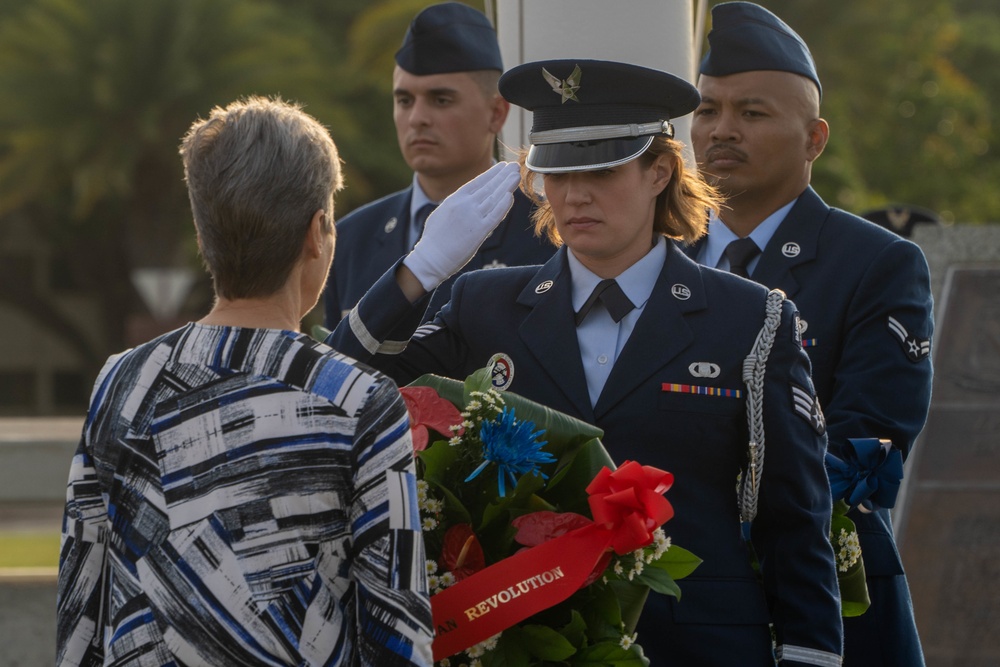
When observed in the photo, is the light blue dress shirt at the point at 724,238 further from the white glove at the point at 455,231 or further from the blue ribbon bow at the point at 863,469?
the white glove at the point at 455,231

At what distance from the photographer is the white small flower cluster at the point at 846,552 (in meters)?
3.00

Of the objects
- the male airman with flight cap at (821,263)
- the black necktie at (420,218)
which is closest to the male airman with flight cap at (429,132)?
the black necktie at (420,218)

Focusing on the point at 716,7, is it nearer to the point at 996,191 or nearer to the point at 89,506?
the point at 89,506

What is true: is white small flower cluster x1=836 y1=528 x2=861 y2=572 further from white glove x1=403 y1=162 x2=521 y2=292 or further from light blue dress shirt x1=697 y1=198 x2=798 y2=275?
white glove x1=403 y1=162 x2=521 y2=292

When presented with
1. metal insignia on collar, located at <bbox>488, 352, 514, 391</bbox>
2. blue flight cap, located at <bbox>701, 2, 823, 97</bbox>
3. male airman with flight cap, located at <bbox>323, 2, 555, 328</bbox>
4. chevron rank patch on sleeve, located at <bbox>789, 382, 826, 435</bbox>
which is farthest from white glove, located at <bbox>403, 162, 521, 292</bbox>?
male airman with flight cap, located at <bbox>323, 2, 555, 328</bbox>

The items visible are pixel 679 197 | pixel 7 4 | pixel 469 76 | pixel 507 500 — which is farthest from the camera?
pixel 7 4

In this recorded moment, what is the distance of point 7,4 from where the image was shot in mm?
24578

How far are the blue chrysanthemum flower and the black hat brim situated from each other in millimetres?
636

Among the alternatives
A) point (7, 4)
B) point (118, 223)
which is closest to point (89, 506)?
point (7, 4)

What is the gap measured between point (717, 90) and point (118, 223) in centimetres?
2572

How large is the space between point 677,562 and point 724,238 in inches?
56.1

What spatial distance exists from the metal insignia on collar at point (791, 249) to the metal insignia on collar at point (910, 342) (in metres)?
0.30

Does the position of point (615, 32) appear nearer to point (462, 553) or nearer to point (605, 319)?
point (605, 319)

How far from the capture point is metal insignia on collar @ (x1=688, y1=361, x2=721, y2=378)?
2.74 metres
